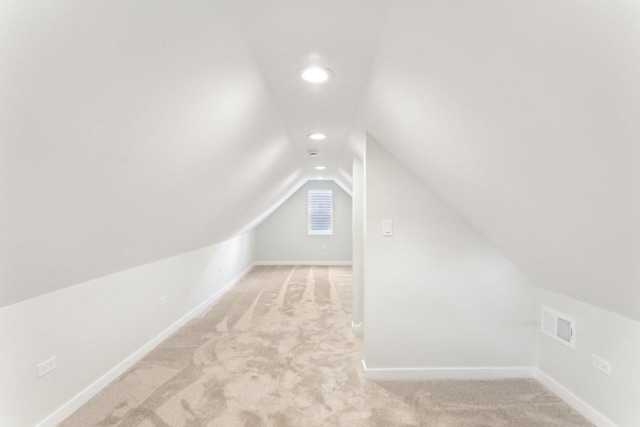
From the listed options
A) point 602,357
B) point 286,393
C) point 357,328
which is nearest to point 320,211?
point 357,328

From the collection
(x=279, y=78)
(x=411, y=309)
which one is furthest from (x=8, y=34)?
(x=411, y=309)

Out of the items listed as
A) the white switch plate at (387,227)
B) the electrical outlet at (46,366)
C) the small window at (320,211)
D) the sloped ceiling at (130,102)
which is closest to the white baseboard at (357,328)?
the white switch plate at (387,227)

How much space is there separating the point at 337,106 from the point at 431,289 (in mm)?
1661

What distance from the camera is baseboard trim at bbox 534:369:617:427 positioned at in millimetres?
1909

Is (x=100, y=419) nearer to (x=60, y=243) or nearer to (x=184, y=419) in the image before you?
(x=184, y=419)

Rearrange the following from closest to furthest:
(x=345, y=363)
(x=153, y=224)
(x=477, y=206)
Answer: (x=477, y=206) → (x=153, y=224) → (x=345, y=363)

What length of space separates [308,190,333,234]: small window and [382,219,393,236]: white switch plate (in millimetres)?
5907

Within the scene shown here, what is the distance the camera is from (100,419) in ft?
6.53

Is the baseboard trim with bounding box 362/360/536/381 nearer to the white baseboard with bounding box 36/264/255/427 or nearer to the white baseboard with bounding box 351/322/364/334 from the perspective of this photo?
the white baseboard with bounding box 351/322/364/334

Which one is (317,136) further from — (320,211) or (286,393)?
(320,211)

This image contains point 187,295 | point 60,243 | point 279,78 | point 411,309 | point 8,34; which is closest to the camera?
point 8,34

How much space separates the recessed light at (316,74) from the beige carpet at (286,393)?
215 cm

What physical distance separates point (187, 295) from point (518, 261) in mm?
3676

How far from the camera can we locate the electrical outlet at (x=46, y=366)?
6.11 feet
